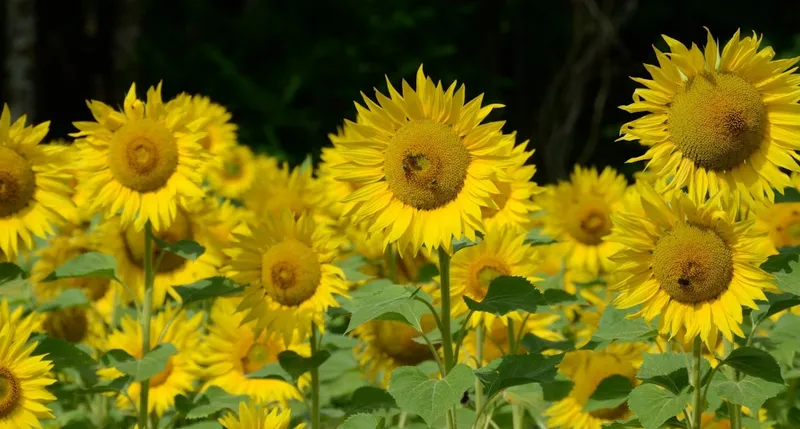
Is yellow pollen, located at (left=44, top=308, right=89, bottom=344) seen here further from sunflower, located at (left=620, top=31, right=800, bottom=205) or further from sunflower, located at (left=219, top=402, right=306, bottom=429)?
sunflower, located at (left=620, top=31, right=800, bottom=205)

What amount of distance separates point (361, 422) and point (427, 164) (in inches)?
21.8

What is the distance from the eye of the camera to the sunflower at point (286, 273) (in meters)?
2.93

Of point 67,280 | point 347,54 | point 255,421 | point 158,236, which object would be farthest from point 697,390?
point 347,54

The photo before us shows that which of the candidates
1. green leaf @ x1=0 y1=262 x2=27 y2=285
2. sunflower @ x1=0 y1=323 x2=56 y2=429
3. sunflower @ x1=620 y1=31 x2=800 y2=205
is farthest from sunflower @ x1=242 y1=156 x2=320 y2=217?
sunflower @ x1=620 y1=31 x2=800 y2=205

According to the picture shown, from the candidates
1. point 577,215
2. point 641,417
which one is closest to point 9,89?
point 577,215

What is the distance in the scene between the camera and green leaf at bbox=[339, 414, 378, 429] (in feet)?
7.86

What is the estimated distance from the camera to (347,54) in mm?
8898

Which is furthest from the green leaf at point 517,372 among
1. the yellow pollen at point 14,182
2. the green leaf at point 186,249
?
the yellow pollen at point 14,182

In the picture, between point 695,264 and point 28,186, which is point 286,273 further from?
point 695,264

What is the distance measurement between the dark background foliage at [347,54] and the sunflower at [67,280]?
180 inches

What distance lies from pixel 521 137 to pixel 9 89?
13.2ft

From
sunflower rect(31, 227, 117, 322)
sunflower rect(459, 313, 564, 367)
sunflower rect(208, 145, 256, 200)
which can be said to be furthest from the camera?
sunflower rect(208, 145, 256, 200)

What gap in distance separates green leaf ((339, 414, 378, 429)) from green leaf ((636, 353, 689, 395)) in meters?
0.56

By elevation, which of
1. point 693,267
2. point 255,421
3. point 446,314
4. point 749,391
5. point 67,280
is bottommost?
point 255,421
